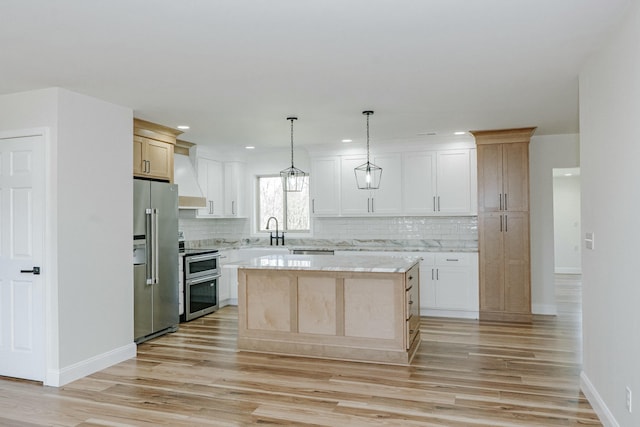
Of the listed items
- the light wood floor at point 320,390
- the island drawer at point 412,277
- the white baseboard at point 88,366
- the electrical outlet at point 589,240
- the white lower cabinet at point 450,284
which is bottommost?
the light wood floor at point 320,390

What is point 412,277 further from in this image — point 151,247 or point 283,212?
point 283,212

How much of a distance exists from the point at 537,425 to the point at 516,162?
155 inches

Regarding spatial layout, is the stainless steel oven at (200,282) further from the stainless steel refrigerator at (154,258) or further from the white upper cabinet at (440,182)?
the white upper cabinet at (440,182)

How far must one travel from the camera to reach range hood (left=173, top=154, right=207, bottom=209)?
6375mm

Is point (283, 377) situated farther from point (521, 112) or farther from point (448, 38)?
point (521, 112)

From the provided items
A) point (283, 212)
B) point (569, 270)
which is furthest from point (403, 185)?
point (569, 270)

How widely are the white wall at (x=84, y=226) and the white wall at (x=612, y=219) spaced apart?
165 inches

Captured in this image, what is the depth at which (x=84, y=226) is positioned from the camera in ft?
14.0

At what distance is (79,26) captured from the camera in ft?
9.06

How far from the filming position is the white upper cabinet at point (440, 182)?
661 centimetres

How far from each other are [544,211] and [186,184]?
5.03m

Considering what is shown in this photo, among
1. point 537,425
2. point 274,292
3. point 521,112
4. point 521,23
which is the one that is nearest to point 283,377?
point 274,292

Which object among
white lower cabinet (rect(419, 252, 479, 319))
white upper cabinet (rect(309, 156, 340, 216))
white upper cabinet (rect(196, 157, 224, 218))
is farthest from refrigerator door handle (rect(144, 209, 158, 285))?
white lower cabinet (rect(419, 252, 479, 319))

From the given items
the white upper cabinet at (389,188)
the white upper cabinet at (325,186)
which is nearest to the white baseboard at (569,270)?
the white upper cabinet at (389,188)
